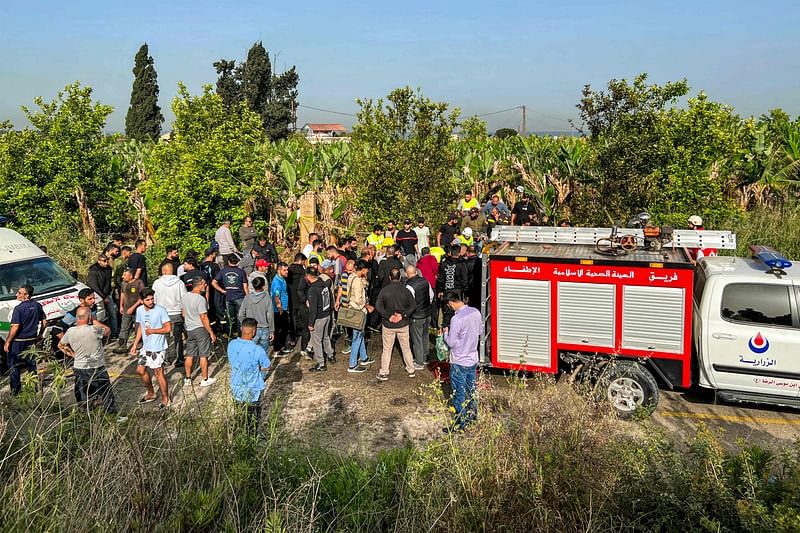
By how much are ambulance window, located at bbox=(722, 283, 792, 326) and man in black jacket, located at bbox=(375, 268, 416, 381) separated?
4.39 m

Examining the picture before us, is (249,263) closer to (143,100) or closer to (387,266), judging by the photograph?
(387,266)

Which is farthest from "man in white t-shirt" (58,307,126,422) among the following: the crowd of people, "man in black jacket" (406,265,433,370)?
"man in black jacket" (406,265,433,370)

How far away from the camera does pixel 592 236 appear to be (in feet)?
30.8

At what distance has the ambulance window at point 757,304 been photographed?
7.80 metres

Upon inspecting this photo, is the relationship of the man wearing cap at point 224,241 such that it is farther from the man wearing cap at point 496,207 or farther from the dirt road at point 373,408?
the man wearing cap at point 496,207

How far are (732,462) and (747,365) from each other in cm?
284

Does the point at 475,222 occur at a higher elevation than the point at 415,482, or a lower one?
higher

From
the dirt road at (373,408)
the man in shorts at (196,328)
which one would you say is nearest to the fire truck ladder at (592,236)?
the dirt road at (373,408)

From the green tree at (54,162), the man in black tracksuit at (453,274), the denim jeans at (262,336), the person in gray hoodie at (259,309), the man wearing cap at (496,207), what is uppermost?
the green tree at (54,162)

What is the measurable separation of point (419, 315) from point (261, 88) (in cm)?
5920

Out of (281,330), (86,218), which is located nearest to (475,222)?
(281,330)

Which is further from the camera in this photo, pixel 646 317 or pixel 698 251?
pixel 698 251

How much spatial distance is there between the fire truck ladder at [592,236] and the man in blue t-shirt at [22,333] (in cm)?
690

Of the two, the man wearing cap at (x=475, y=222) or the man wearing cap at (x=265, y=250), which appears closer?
the man wearing cap at (x=265, y=250)
